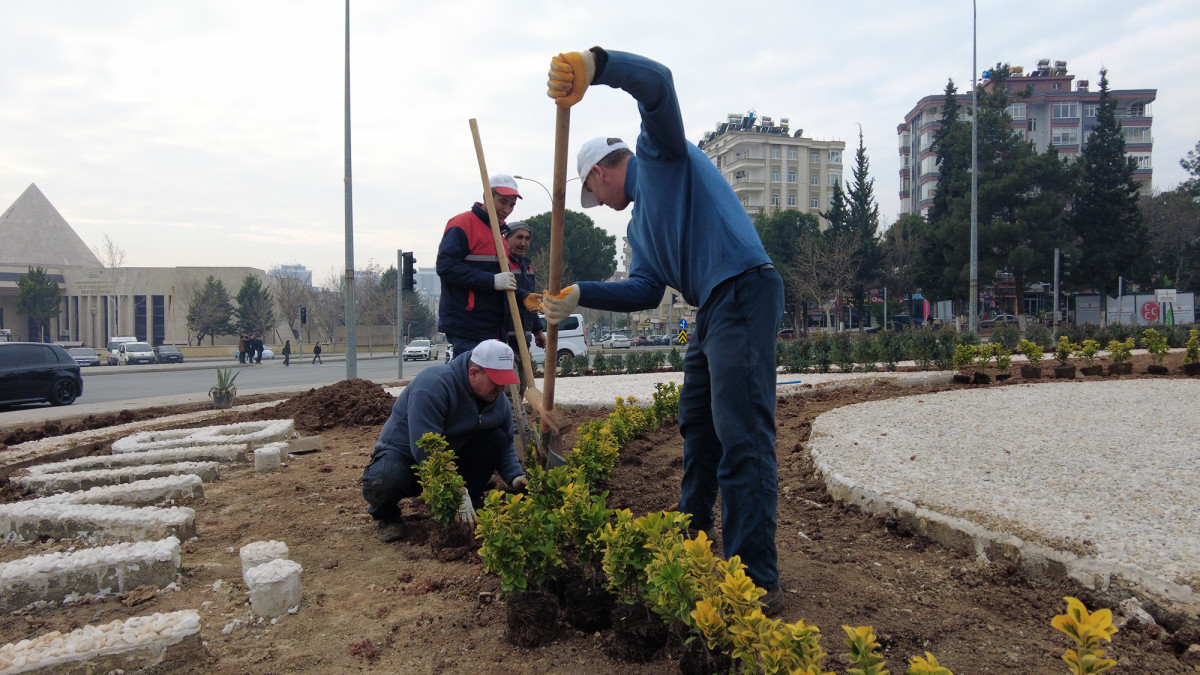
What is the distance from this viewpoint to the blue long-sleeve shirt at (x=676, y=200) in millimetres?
2363

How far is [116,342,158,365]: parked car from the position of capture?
38.6 m

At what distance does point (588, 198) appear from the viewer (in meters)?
2.99

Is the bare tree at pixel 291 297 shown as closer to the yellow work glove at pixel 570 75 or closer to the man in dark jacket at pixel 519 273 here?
the man in dark jacket at pixel 519 273

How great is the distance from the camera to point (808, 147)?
7819cm

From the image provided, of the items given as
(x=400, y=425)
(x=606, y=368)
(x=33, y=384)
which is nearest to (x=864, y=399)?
(x=400, y=425)

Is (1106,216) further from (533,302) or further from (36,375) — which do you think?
(36,375)

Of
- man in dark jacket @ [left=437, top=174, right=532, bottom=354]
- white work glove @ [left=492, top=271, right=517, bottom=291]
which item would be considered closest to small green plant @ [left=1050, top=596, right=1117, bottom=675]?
white work glove @ [left=492, top=271, right=517, bottom=291]

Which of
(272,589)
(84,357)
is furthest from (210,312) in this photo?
(272,589)

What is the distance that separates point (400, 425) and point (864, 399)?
19.4ft

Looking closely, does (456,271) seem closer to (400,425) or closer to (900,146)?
(400,425)

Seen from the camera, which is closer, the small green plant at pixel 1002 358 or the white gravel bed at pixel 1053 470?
the white gravel bed at pixel 1053 470

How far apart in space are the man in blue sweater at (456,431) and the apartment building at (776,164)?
73.2 meters

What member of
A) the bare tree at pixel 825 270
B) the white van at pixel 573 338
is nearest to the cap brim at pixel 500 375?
the white van at pixel 573 338

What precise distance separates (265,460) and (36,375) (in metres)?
11.8
